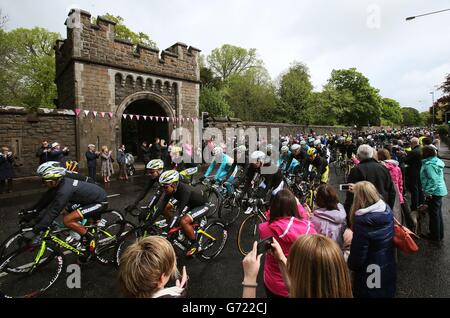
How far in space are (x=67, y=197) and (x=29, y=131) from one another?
437 inches

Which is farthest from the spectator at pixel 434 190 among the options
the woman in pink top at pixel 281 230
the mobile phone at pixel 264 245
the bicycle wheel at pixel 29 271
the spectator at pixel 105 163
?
the spectator at pixel 105 163

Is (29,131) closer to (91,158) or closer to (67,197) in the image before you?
(91,158)

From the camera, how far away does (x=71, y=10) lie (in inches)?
531

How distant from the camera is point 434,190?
502 centimetres

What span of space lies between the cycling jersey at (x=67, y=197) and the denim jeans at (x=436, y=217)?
21.0 ft

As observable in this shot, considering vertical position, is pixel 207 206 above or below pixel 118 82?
below

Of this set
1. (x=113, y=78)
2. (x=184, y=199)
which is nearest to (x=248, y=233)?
(x=184, y=199)

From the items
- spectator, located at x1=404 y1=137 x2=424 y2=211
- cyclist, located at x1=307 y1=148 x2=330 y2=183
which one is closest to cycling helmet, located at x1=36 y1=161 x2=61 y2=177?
cyclist, located at x1=307 y1=148 x2=330 y2=183

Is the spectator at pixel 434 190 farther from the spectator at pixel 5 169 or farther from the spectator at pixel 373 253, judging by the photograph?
the spectator at pixel 5 169

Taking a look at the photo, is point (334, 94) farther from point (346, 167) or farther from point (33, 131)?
point (33, 131)

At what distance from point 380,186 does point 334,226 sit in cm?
211
